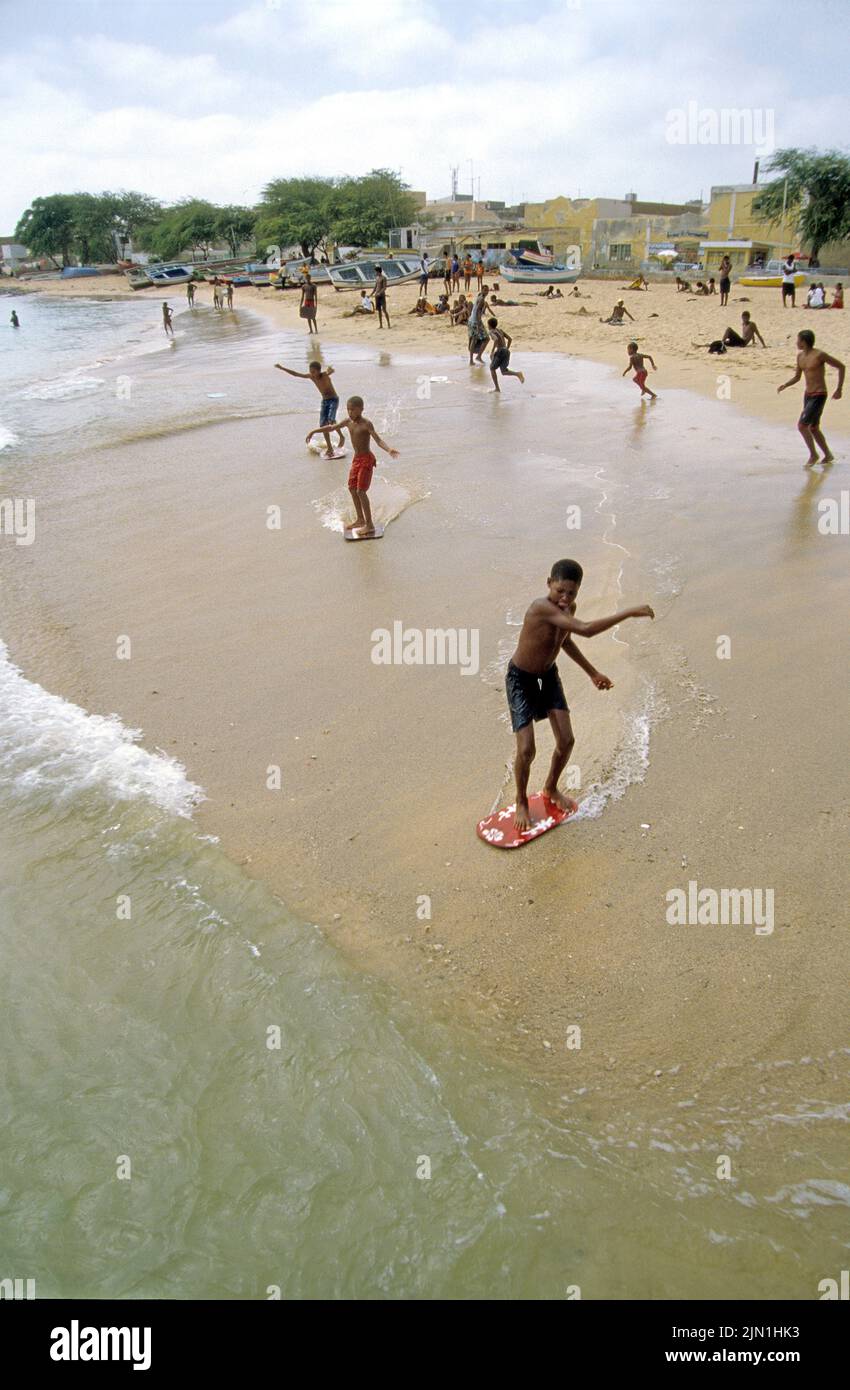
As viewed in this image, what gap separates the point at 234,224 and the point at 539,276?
173 feet

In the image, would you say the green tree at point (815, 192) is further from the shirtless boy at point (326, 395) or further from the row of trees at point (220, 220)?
the shirtless boy at point (326, 395)

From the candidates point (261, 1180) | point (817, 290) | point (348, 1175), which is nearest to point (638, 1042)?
point (348, 1175)

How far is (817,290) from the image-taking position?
25344 millimetres

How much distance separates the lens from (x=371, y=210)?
6450 centimetres

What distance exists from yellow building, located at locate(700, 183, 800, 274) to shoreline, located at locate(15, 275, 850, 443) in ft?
35.0

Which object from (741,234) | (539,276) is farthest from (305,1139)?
(741,234)

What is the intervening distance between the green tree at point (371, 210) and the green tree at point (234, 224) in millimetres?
12998

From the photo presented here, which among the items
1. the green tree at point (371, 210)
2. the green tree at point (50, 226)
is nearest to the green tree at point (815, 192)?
the green tree at point (371, 210)

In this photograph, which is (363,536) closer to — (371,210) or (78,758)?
(78,758)

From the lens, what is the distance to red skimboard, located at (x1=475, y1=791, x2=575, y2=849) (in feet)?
13.7

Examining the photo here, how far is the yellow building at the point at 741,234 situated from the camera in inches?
1807

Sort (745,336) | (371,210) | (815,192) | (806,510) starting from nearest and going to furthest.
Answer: (806,510) < (745,336) < (815,192) < (371,210)

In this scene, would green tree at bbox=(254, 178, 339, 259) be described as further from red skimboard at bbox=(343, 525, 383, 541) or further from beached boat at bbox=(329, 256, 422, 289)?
red skimboard at bbox=(343, 525, 383, 541)

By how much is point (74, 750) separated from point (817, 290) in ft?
91.8
